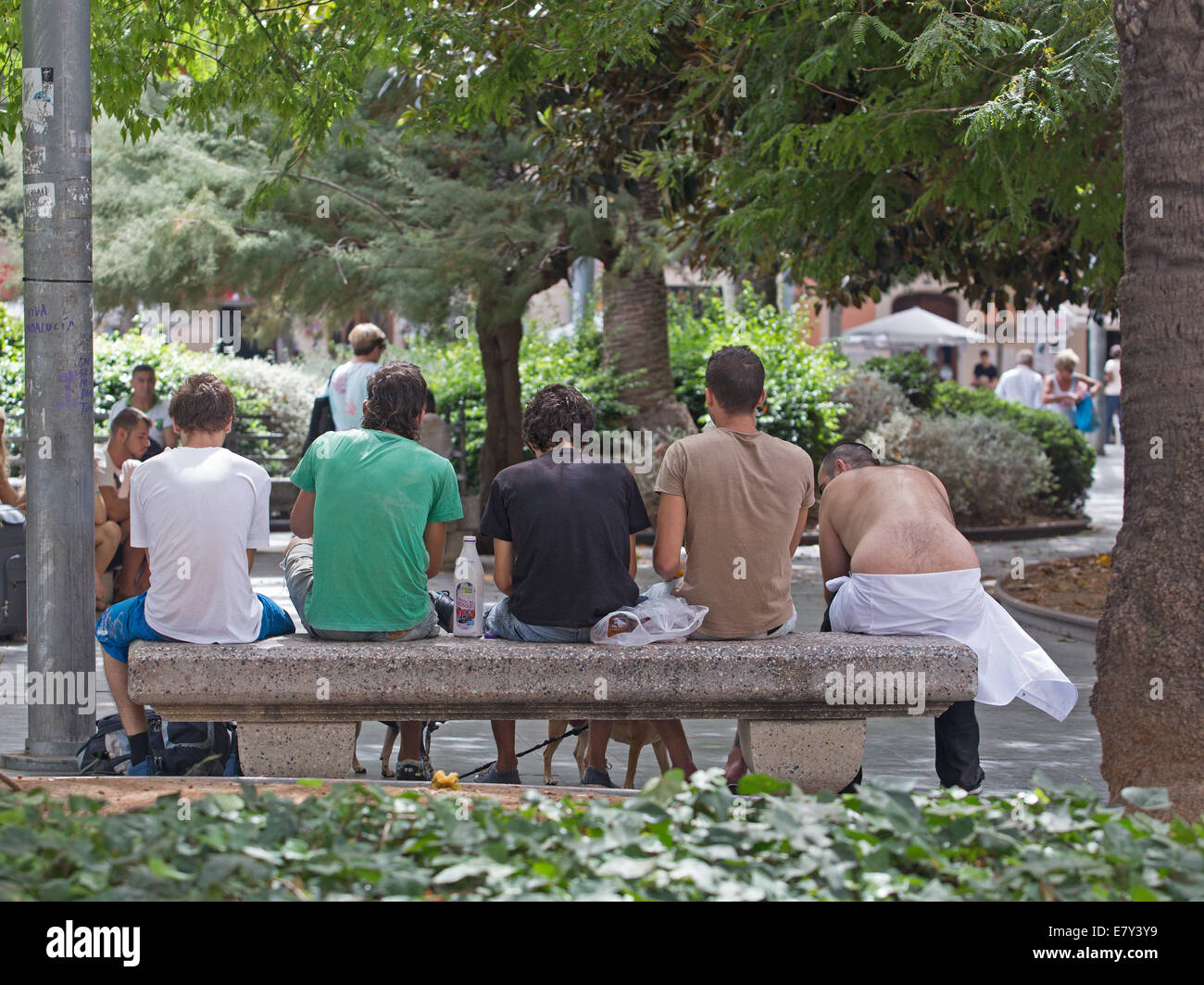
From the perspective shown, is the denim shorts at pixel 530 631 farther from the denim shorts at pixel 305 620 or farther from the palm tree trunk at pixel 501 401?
the palm tree trunk at pixel 501 401

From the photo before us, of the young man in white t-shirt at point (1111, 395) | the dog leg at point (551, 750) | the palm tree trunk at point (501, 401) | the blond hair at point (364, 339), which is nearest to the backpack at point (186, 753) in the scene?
the dog leg at point (551, 750)

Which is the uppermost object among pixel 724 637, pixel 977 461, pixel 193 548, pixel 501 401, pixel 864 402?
pixel 864 402

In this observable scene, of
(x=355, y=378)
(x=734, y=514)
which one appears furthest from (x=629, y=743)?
(x=355, y=378)

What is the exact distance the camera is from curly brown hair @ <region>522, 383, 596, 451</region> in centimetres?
544

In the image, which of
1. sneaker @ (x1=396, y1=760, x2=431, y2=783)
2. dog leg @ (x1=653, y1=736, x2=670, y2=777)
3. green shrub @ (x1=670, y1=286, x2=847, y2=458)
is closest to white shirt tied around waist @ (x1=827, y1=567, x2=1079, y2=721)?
dog leg @ (x1=653, y1=736, x2=670, y2=777)

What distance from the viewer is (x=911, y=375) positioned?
62.3ft

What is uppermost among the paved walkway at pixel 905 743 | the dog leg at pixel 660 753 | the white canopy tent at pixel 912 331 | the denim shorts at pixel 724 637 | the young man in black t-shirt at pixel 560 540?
the white canopy tent at pixel 912 331

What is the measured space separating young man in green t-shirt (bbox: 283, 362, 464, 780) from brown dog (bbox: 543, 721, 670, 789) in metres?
0.83

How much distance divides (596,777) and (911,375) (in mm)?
14325

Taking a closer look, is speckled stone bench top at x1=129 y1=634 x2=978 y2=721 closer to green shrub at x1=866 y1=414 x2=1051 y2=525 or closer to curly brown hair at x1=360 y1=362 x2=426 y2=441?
curly brown hair at x1=360 y1=362 x2=426 y2=441

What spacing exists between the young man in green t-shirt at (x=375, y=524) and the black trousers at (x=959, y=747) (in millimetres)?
1805

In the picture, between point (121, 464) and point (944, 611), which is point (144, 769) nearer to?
point (944, 611)

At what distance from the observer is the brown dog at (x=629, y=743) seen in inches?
A: 222
